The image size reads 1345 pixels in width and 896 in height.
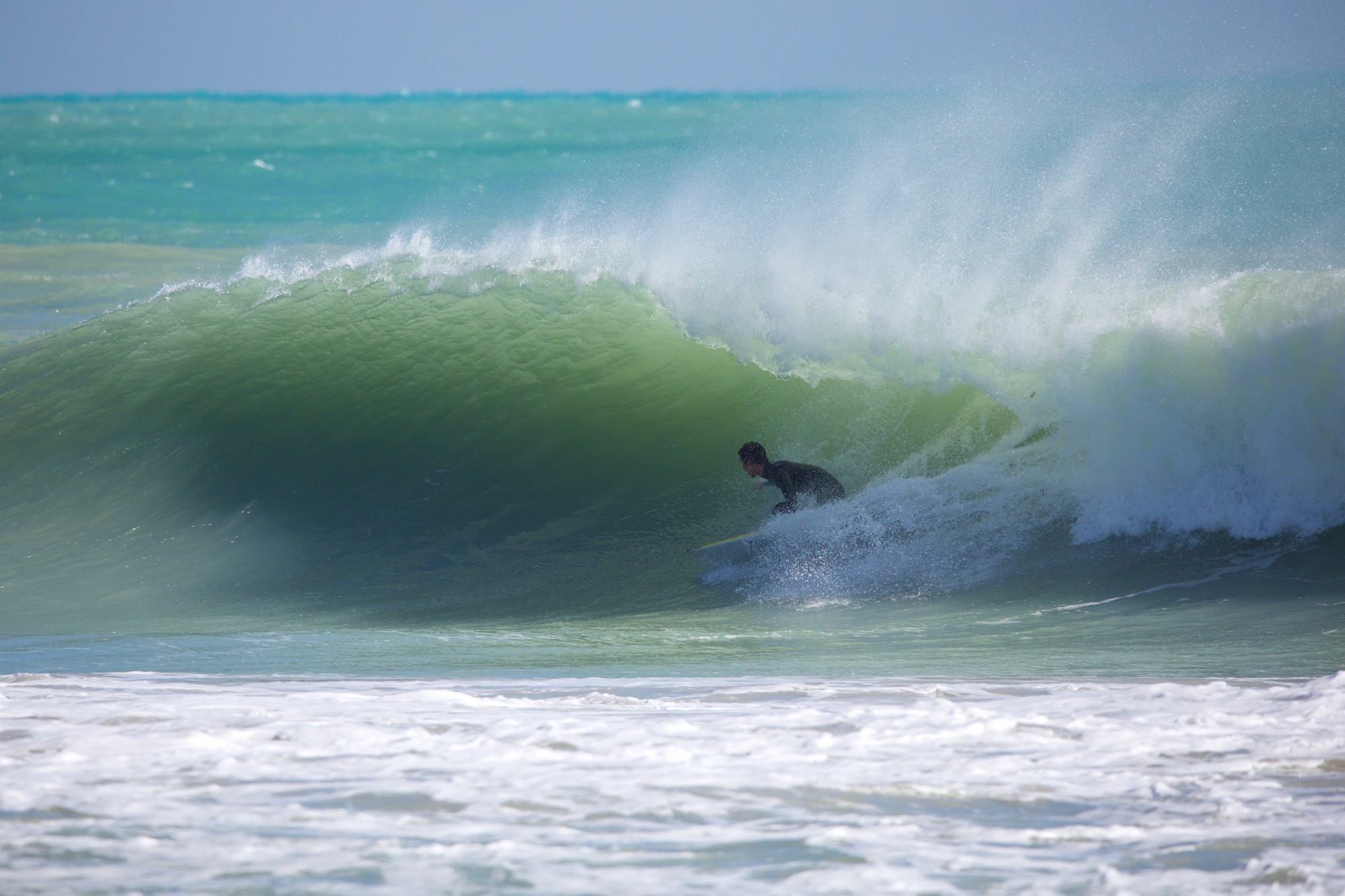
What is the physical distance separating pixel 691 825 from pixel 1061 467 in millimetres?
4518

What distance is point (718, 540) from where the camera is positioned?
266 inches

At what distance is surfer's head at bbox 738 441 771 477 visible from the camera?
6434mm

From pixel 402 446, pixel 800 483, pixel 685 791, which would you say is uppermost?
pixel 402 446

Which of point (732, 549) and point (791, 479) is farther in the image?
point (791, 479)

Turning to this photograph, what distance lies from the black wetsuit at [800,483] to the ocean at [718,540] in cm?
11

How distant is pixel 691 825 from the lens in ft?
7.77

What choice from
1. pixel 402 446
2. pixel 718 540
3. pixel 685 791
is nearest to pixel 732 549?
pixel 718 540

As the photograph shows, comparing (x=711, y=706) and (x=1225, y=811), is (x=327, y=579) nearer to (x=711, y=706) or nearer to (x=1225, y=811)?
(x=711, y=706)

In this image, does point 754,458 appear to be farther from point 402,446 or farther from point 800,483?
point 402,446

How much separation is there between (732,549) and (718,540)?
51 centimetres

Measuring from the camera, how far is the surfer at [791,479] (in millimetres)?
6305

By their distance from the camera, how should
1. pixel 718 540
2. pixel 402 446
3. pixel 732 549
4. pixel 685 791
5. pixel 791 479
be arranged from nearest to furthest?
pixel 685 791 < pixel 732 549 < pixel 791 479 < pixel 718 540 < pixel 402 446

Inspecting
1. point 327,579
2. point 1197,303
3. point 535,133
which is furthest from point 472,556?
point 535,133

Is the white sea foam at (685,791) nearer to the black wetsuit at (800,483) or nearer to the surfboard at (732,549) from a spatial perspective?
the surfboard at (732,549)
